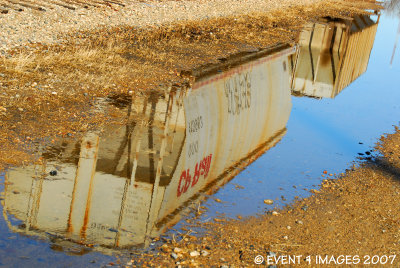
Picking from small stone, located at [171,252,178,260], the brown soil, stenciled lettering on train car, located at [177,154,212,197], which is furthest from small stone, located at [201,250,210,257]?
the brown soil

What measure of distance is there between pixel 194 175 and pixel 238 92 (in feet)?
13.3

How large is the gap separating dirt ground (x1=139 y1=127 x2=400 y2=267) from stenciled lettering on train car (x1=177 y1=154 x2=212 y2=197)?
0.79m

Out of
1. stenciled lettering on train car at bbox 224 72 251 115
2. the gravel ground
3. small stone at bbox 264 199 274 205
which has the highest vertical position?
the gravel ground

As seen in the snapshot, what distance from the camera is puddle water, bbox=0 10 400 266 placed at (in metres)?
4.68

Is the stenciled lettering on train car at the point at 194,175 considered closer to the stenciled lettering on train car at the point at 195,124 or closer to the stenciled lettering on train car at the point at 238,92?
the stenciled lettering on train car at the point at 195,124

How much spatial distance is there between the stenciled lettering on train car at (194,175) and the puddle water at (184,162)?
18 mm

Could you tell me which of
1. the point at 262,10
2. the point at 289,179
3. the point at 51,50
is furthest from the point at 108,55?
the point at 262,10

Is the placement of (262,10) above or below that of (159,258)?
above

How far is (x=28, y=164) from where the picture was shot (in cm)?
566

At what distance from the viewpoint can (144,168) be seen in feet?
19.8

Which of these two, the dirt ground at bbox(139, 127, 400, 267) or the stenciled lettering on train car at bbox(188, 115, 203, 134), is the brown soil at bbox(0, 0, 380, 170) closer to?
the stenciled lettering on train car at bbox(188, 115, 203, 134)

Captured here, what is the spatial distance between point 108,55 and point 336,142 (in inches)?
178

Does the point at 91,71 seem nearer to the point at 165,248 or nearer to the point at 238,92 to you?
the point at 238,92

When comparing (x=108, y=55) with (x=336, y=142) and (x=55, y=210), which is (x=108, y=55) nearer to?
(x=336, y=142)
